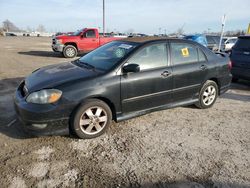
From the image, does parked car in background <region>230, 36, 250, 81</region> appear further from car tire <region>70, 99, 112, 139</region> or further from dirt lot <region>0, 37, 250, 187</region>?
car tire <region>70, 99, 112, 139</region>

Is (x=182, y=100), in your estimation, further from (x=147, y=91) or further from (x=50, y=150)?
(x=50, y=150)

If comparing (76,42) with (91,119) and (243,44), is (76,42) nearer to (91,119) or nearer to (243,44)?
(243,44)

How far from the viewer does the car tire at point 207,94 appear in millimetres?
4909

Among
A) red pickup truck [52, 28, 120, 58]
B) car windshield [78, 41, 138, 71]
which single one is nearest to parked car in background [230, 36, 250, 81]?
car windshield [78, 41, 138, 71]

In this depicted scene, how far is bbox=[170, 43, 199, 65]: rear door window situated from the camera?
4402 mm

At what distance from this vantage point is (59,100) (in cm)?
330

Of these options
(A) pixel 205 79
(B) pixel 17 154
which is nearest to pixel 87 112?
(B) pixel 17 154

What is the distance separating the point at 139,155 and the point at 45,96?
1.61 metres

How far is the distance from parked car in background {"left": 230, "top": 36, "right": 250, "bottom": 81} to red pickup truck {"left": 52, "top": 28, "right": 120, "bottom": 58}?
31.1 ft

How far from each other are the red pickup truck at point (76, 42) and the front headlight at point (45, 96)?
11.3 metres

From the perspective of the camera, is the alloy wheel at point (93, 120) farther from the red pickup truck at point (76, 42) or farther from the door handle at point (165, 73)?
the red pickup truck at point (76, 42)

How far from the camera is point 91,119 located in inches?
142

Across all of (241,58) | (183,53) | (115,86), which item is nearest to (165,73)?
(183,53)

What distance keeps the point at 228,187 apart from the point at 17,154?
2780 millimetres
